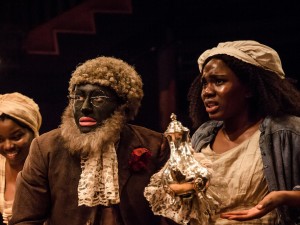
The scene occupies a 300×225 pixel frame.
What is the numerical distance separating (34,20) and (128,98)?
2644mm

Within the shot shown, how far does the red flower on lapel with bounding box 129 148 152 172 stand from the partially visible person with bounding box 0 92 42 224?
2.90 feet

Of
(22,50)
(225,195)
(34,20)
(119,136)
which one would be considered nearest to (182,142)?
(225,195)

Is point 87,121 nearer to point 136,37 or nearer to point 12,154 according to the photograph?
point 12,154

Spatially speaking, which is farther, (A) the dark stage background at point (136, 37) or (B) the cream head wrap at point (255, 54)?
(A) the dark stage background at point (136, 37)

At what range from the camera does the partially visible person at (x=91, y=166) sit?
282 cm

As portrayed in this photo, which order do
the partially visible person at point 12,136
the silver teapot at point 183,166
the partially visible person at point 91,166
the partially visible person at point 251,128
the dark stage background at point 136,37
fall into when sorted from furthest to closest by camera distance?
the dark stage background at point 136,37 < the partially visible person at point 12,136 < the partially visible person at point 91,166 < the partially visible person at point 251,128 < the silver teapot at point 183,166

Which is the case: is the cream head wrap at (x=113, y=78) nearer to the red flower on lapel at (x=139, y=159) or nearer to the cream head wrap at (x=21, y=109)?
the red flower on lapel at (x=139, y=159)

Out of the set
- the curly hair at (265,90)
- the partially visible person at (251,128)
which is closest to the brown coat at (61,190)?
the partially visible person at (251,128)

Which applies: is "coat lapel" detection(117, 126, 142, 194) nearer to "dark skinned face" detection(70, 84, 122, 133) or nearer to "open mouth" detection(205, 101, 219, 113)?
"dark skinned face" detection(70, 84, 122, 133)

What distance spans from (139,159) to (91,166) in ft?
0.71

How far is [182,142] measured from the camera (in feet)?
8.21

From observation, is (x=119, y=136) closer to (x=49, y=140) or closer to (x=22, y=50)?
(x=49, y=140)

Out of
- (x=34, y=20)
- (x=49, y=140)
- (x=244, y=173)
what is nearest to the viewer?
(x=244, y=173)

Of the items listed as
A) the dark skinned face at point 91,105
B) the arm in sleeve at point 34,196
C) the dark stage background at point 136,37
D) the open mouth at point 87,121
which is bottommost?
the arm in sleeve at point 34,196
